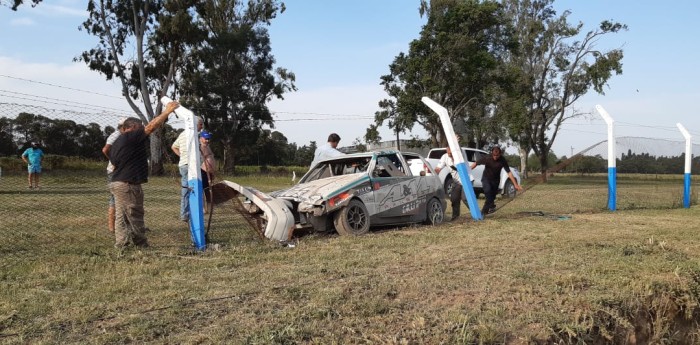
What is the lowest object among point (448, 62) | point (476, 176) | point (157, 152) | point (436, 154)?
point (476, 176)

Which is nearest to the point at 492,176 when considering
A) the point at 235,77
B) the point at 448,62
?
the point at 448,62

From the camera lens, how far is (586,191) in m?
17.2

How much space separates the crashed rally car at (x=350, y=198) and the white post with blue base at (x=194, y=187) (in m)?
0.70

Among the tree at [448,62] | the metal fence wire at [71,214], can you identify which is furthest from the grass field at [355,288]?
the tree at [448,62]

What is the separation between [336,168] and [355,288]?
4662mm

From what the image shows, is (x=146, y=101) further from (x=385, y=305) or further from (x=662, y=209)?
(x=385, y=305)

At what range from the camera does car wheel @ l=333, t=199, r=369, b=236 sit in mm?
7477

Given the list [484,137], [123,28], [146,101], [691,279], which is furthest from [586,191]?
[123,28]

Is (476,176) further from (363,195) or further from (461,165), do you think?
(363,195)

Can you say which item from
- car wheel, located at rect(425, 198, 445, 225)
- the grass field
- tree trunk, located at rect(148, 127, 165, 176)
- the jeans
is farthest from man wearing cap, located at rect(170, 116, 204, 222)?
car wheel, located at rect(425, 198, 445, 225)

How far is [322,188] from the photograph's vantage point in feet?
25.3

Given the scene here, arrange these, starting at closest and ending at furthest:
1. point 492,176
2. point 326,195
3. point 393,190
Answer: point 326,195 < point 393,190 < point 492,176

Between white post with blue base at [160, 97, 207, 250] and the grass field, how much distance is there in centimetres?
19

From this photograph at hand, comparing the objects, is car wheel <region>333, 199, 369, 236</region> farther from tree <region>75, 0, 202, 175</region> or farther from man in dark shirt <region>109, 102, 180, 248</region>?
tree <region>75, 0, 202, 175</region>
